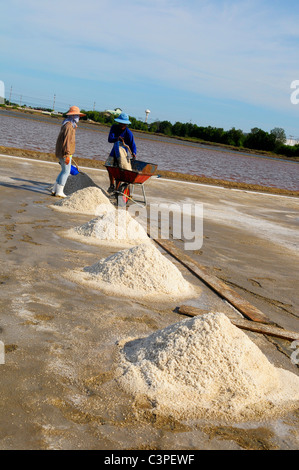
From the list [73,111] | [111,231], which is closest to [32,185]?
[73,111]

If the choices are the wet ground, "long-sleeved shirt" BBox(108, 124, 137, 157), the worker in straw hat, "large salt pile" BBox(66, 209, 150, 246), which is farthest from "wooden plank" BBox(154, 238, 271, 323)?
"long-sleeved shirt" BBox(108, 124, 137, 157)

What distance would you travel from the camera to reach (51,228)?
6434 millimetres

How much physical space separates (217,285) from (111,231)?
5.82 ft

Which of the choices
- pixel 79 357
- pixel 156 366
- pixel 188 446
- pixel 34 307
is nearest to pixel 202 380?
pixel 156 366

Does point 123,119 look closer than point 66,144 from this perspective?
No

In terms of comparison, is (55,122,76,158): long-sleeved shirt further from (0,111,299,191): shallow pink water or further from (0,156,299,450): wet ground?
(0,111,299,191): shallow pink water

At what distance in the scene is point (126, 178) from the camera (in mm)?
8742

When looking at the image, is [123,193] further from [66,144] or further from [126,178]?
[66,144]

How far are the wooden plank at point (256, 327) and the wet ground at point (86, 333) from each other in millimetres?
63

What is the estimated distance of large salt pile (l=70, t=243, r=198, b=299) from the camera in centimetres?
446

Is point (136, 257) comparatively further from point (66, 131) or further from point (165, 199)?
point (165, 199)

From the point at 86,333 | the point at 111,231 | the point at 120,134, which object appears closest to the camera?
the point at 86,333

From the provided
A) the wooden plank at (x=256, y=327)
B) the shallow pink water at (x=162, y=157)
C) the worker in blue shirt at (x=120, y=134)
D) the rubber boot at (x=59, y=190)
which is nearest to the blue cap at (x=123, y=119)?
the worker in blue shirt at (x=120, y=134)

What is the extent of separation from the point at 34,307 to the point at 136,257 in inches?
49.4
